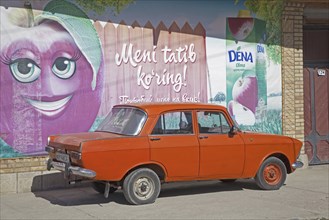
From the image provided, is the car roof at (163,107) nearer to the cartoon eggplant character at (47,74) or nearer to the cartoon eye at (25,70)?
the cartoon eggplant character at (47,74)

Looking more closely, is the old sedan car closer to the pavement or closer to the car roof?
the car roof

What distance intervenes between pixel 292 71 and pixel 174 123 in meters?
4.99

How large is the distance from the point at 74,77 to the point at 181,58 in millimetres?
2432

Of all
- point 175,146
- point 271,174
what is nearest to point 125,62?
point 175,146

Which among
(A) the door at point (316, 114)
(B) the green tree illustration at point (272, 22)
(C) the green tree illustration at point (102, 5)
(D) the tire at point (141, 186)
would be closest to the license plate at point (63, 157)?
(D) the tire at point (141, 186)

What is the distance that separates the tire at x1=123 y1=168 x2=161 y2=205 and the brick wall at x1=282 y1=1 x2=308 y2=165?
5.22 meters

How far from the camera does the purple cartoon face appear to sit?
972cm

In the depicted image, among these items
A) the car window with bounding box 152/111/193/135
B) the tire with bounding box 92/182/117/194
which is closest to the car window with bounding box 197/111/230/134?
the car window with bounding box 152/111/193/135

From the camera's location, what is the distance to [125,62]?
10852 mm

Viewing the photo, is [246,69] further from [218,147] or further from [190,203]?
[190,203]

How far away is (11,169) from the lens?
9.73 meters

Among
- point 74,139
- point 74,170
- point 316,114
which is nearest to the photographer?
point 74,170

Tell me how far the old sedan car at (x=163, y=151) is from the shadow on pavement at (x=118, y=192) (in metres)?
0.30

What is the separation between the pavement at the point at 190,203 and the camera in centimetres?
780
